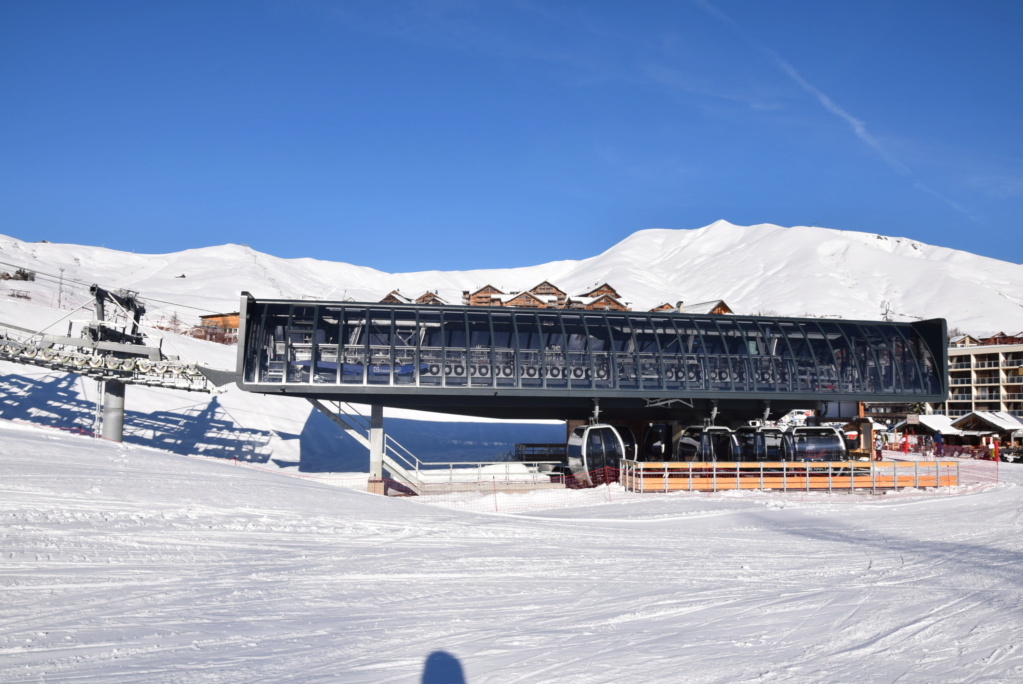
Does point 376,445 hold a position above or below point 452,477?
above

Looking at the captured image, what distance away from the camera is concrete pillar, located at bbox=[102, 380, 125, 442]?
30.1 m

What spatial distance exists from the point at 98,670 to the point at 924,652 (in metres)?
8.55

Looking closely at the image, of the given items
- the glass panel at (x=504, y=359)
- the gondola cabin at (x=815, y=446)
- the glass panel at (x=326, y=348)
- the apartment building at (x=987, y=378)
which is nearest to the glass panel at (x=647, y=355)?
the glass panel at (x=504, y=359)

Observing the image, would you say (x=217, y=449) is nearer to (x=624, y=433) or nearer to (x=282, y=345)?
(x=282, y=345)

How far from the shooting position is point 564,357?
101 ft

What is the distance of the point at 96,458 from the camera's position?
17.7m

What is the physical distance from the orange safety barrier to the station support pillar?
9158mm

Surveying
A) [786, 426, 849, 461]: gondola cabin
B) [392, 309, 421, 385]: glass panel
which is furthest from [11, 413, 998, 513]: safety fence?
[392, 309, 421, 385]: glass panel

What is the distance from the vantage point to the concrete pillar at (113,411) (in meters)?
30.1

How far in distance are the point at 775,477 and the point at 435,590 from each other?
73.9 ft

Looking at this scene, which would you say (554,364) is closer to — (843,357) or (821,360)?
(821,360)

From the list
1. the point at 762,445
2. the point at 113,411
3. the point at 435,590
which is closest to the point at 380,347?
the point at 113,411

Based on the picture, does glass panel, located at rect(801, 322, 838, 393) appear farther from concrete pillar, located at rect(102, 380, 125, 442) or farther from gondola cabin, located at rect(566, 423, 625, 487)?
concrete pillar, located at rect(102, 380, 125, 442)

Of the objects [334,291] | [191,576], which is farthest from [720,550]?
[334,291]
